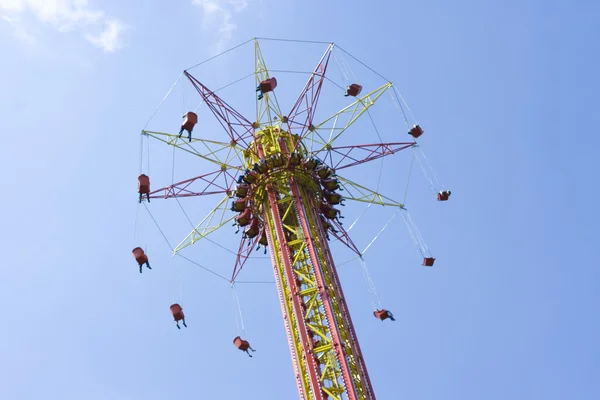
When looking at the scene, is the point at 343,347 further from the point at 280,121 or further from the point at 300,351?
the point at 280,121

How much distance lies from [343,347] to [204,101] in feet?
47.0

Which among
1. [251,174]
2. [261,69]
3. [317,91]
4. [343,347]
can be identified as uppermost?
[261,69]

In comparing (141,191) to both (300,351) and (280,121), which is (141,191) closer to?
(280,121)

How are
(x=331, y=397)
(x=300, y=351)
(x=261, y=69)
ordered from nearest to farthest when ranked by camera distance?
(x=331, y=397), (x=300, y=351), (x=261, y=69)

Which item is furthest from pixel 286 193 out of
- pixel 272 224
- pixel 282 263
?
pixel 282 263

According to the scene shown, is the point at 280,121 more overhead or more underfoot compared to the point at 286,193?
more overhead

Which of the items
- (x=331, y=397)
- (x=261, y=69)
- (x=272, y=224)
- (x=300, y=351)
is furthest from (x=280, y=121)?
(x=331, y=397)

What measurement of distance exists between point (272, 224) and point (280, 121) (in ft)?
21.1

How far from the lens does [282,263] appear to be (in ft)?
111

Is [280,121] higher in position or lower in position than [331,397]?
higher

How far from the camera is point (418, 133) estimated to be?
39.7 meters

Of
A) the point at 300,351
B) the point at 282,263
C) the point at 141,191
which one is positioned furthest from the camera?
the point at 141,191

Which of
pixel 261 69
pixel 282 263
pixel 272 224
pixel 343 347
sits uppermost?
pixel 261 69

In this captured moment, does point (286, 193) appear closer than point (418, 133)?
Yes
